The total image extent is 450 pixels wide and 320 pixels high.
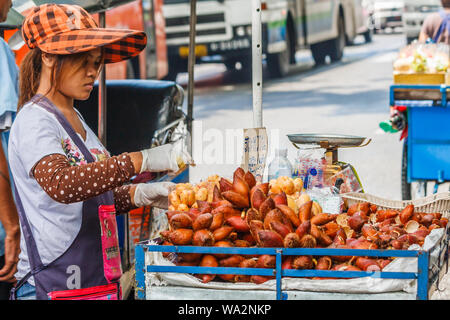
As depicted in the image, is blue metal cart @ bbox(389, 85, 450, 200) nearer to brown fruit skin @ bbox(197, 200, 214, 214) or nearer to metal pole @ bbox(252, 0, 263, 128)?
A: metal pole @ bbox(252, 0, 263, 128)

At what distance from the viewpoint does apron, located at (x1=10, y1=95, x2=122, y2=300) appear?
104 inches

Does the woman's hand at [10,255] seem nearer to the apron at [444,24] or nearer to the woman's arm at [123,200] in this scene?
the woman's arm at [123,200]

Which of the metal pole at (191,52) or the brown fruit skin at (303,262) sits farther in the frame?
the metal pole at (191,52)

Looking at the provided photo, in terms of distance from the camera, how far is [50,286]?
2.65 meters

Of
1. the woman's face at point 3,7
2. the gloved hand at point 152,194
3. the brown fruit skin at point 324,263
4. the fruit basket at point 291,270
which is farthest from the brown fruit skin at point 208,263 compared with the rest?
the woman's face at point 3,7

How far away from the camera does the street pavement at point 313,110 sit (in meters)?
6.30

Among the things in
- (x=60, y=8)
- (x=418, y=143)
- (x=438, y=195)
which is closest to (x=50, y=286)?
(x=60, y=8)

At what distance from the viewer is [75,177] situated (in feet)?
8.06

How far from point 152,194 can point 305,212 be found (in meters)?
0.76

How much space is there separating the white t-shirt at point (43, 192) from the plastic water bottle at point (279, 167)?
0.90 metres

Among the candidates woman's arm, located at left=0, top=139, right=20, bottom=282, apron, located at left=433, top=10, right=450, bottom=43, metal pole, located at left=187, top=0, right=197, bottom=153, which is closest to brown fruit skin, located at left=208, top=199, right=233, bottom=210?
woman's arm, located at left=0, top=139, right=20, bottom=282

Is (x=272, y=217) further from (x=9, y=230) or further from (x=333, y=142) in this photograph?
(x=9, y=230)

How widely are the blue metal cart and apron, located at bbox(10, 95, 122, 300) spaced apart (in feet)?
12.0

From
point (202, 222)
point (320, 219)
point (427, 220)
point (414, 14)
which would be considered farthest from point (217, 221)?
point (414, 14)
